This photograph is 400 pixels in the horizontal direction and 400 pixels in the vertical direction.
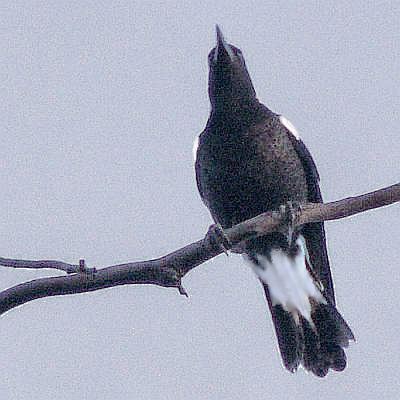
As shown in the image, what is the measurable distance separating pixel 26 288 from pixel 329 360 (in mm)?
2350

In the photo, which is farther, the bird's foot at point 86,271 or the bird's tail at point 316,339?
the bird's tail at point 316,339

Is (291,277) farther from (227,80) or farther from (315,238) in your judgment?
(227,80)

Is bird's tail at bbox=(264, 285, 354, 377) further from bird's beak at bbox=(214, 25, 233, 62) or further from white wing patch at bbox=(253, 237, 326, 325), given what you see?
bird's beak at bbox=(214, 25, 233, 62)

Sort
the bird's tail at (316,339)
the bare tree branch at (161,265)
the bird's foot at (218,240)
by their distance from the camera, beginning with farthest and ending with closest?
the bird's tail at (316,339) → the bird's foot at (218,240) → the bare tree branch at (161,265)

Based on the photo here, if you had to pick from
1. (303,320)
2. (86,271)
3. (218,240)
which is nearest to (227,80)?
(303,320)

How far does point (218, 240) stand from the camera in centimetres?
255

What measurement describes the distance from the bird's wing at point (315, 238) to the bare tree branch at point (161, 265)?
4.76 feet

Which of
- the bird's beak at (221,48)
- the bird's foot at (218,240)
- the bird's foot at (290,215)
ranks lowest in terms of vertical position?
the bird's foot at (218,240)

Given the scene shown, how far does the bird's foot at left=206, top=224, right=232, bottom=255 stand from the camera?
8.21ft


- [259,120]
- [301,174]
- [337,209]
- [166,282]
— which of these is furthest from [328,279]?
[166,282]

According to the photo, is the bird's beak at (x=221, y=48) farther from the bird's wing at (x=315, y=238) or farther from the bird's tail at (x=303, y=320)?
the bird's tail at (x=303, y=320)

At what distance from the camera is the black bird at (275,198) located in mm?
4199

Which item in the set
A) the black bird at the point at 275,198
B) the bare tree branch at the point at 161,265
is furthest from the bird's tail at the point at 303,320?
the bare tree branch at the point at 161,265

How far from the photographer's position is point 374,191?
2580mm
